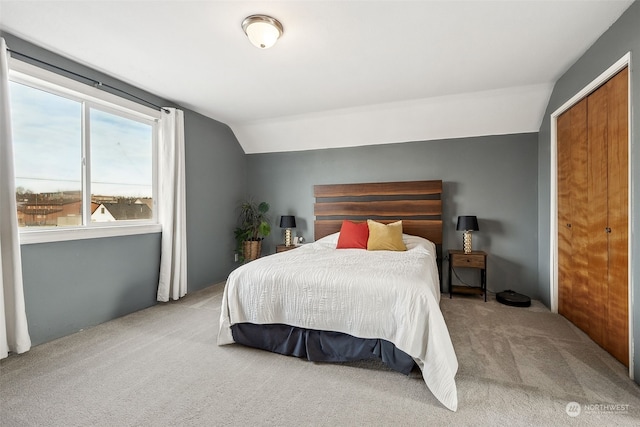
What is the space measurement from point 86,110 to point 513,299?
499 cm

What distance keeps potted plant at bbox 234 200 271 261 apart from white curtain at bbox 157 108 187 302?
1.10 meters

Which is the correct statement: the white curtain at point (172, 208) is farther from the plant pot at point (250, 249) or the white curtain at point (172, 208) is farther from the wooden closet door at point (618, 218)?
the wooden closet door at point (618, 218)

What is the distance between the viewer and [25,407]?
1650 mm

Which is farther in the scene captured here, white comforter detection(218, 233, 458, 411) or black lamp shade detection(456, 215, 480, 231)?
black lamp shade detection(456, 215, 480, 231)

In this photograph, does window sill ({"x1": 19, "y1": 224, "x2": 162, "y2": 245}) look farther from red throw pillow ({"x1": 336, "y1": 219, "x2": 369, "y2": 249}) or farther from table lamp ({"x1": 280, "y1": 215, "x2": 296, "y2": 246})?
red throw pillow ({"x1": 336, "y1": 219, "x2": 369, "y2": 249})

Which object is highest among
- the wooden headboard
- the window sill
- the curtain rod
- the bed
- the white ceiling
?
the white ceiling

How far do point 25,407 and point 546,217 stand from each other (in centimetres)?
478

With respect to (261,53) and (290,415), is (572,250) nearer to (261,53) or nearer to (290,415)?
(290,415)

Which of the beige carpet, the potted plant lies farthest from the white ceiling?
the beige carpet

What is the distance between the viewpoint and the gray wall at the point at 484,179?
3.72m

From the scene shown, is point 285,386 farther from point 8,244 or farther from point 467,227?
point 467,227

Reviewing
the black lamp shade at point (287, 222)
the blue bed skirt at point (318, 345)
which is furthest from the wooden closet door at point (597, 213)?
the black lamp shade at point (287, 222)

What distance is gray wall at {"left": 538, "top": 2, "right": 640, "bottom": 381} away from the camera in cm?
187

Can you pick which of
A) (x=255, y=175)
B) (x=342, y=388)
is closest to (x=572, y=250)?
(x=342, y=388)
